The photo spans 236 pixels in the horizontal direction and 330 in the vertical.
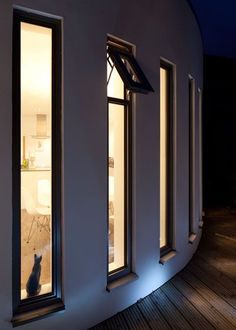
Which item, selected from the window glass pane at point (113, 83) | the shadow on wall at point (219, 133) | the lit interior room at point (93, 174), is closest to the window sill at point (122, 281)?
the lit interior room at point (93, 174)

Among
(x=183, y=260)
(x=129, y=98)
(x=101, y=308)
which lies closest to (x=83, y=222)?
(x=101, y=308)

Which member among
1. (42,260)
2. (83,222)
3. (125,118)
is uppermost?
(125,118)

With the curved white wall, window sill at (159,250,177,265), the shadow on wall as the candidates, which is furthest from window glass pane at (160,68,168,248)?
the shadow on wall

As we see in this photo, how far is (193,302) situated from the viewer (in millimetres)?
3703

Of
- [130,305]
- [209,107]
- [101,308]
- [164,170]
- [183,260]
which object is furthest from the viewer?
[209,107]

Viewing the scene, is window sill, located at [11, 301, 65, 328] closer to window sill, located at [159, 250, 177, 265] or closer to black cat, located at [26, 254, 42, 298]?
black cat, located at [26, 254, 42, 298]

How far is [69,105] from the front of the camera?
9.41 ft

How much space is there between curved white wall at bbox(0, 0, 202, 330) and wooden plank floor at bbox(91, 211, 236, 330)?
A: 0.45ft

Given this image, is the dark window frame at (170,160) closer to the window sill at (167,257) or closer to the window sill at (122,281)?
the window sill at (167,257)

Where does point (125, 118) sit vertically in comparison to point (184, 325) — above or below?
above

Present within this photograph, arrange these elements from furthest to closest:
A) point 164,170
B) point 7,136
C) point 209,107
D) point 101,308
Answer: point 209,107 < point 164,170 < point 101,308 < point 7,136

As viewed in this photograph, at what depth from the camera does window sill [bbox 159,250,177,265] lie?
412 cm

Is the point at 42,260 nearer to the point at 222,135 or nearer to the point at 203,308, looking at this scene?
the point at 203,308

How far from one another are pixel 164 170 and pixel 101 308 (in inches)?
79.0
